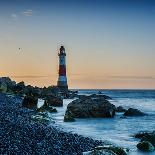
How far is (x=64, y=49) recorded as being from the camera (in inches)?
3356

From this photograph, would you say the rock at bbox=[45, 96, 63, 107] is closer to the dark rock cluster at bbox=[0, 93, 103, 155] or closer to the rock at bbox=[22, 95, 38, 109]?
the rock at bbox=[22, 95, 38, 109]

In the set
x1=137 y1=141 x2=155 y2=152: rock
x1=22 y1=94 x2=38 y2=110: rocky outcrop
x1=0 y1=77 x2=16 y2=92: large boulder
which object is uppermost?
x1=0 y1=77 x2=16 y2=92: large boulder

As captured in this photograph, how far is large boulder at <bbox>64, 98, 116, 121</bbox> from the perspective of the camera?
36250 millimetres

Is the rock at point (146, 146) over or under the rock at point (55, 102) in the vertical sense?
under

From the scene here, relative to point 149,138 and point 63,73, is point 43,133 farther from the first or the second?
point 63,73

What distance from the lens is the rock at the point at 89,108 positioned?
3625cm

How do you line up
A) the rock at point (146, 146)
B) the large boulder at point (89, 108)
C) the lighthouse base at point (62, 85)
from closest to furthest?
the rock at point (146, 146) < the large boulder at point (89, 108) < the lighthouse base at point (62, 85)

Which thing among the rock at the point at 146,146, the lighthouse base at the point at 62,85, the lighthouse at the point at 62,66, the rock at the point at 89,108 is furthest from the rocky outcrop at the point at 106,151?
the lighthouse base at the point at 62,85

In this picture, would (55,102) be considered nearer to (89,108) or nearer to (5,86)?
(89,108)

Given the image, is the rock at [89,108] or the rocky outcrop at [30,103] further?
the rocky outcrop at [30,103]

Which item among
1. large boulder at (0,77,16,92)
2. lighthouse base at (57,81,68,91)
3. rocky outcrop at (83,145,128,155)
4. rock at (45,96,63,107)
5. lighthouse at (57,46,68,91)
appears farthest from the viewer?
lighthouse base at (57,81,68,91)

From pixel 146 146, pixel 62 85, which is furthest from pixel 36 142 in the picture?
pixel 62 85

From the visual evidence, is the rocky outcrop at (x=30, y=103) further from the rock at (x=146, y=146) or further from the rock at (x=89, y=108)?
the rock at (x=146, y=146)

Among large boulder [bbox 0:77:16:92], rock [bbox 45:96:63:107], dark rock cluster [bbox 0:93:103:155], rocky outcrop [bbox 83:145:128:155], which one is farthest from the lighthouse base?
rocky outcrop [bbox 83:145:128:155]
